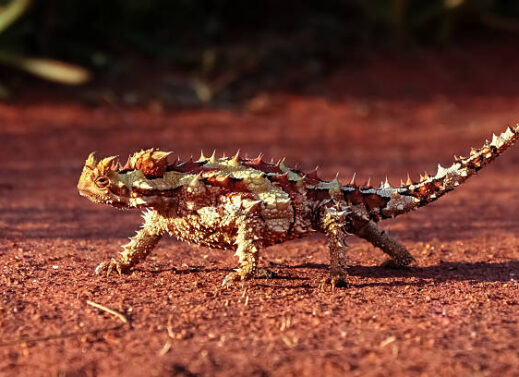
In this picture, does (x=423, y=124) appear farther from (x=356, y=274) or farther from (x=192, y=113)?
(x=356, y=274)

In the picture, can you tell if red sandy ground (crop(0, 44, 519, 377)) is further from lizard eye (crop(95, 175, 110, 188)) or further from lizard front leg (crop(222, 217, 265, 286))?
lizard eye (crop(95, 175, 110, 188))

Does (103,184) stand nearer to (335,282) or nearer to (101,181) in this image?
(101,181)

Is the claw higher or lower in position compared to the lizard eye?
lower

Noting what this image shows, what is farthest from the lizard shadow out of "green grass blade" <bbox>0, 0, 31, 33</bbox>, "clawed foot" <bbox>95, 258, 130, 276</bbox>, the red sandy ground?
"green grass blade" <bbox>0, 0, 31, 33</bbox>

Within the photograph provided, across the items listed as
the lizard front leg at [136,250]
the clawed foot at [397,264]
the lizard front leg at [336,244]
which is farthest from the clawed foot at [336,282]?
the lizard front leg at [136,250]

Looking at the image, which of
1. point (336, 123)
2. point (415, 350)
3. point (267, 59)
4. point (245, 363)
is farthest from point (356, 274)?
point (267, 59)

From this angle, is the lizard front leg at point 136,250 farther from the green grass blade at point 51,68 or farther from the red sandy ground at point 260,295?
the green grass blade at point 51,68
